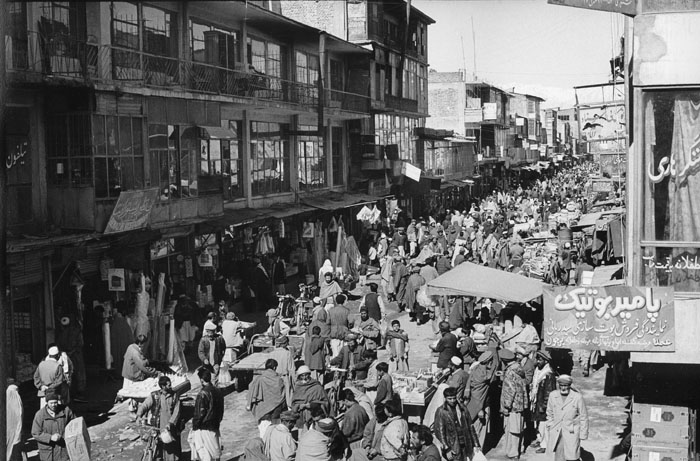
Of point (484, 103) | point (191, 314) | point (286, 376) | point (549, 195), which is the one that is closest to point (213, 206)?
point (191, 314)

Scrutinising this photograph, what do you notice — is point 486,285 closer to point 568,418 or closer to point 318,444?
point 568,418

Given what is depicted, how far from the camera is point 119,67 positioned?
17094mm

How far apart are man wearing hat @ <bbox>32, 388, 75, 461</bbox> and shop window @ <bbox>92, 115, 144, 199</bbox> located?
7273 millimetres

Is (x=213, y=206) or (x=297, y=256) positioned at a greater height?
(x=213, y=206)

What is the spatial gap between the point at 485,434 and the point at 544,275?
11645 mm

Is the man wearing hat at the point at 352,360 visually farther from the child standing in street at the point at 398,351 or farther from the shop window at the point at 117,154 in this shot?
the shop window at the point at 117,154

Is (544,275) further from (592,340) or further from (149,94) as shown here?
(592,340)

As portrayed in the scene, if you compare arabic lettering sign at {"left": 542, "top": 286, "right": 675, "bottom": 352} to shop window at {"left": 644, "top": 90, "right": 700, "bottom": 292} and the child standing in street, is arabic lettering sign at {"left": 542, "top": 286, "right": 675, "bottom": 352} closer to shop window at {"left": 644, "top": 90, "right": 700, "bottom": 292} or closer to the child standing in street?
shop window at {"left": 644, "top": 90, "right": 700, "bottom": 292}

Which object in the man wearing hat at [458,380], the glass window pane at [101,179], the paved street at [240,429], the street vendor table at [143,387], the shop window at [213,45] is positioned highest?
the shop window at [213,45]

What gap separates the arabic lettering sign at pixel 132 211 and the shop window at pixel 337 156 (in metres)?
17.1

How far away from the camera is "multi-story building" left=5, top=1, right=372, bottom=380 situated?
49.8 ft

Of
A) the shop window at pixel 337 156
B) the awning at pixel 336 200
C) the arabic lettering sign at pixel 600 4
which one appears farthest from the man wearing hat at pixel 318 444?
the shop window at pixel 337 156

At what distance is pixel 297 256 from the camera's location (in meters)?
27.0

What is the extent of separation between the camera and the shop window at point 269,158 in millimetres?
26344
